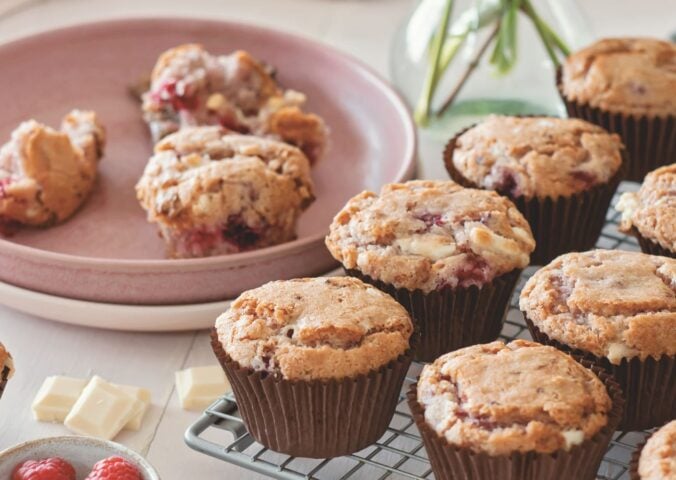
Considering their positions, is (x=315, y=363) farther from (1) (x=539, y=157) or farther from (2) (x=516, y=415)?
(1) (x=539, y=157)

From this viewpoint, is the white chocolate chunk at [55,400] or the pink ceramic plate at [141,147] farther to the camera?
the pink ceramic plate at [141,147]

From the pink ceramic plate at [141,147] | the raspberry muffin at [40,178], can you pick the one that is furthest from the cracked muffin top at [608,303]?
the raspberry muffin at [40,178]

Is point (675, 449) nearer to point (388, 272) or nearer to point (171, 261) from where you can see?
point (388, 272)

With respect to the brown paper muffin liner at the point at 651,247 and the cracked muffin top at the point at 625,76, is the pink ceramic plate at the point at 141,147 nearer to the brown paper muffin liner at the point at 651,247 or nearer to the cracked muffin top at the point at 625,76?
the cracked muffin top at the point at 625,76

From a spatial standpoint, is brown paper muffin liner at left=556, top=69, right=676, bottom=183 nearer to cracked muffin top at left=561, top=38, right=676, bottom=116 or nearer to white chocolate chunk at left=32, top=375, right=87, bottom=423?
cracked muffin top at left=561, top=38, right=676, bottom=116

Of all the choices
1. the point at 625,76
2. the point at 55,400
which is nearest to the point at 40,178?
the point at 55,400
